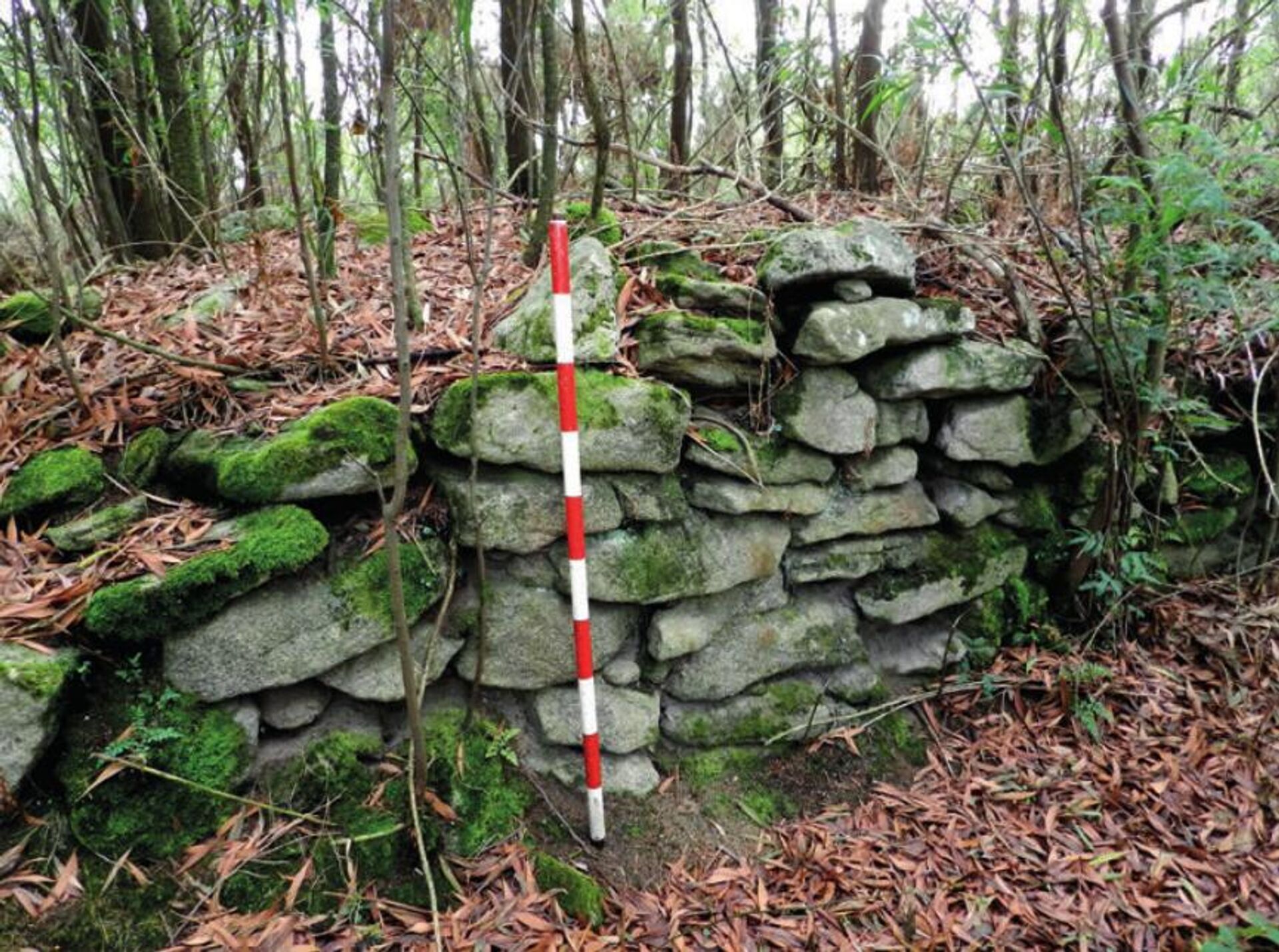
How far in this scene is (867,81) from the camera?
454cm

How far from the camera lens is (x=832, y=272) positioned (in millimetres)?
3037

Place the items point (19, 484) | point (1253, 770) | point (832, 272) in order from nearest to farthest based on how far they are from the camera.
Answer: point (19, 484) → point (1253, 770) → point (832, 272)

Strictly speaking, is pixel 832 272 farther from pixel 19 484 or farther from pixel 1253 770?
pixel 19 484

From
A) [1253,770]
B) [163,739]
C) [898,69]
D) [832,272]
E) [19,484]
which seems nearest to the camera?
[163,739]

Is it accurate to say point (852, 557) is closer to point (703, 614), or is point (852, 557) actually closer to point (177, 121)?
point (703, 614)

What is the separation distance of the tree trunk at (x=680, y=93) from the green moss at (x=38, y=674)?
4.04 meters

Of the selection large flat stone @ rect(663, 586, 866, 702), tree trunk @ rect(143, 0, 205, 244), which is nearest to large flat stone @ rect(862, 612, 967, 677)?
large flat stone @ rect(663, 586, 866, 702)

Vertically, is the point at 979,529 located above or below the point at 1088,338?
below

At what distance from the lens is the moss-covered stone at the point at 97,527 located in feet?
7.51

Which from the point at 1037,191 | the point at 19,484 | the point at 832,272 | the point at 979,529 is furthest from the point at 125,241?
the point at 1037,191

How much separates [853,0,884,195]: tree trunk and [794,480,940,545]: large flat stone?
2.27 meters

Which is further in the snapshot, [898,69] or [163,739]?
[898,69]

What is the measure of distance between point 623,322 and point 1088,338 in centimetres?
201

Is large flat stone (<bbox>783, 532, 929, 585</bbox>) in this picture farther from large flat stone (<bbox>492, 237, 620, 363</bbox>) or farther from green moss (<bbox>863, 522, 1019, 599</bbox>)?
large flat stone (<bbox>492, 237, 620, 363</bbox>)
